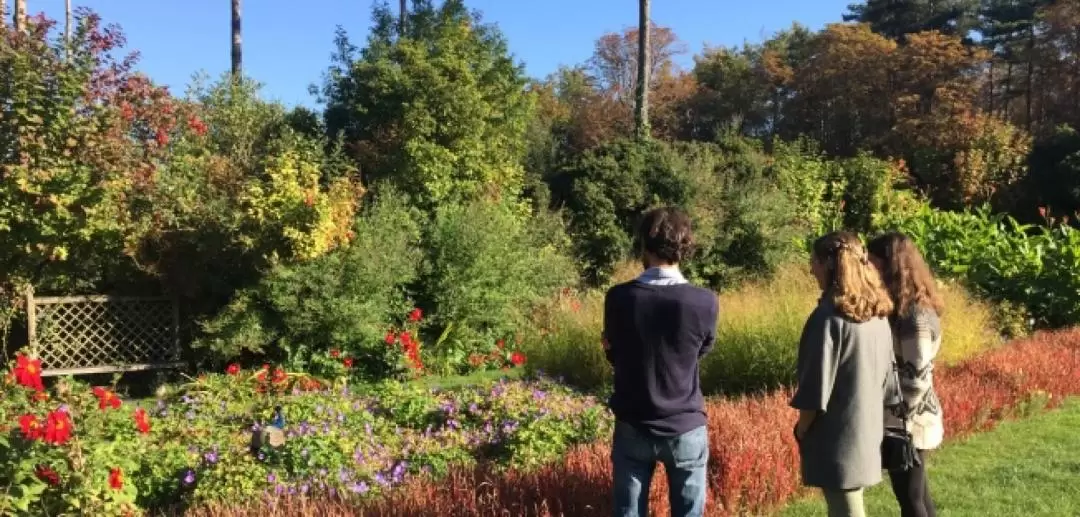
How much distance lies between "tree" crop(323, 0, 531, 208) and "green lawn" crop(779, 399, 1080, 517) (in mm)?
8281

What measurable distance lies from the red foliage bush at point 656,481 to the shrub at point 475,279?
16.3ft

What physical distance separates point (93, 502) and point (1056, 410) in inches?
256

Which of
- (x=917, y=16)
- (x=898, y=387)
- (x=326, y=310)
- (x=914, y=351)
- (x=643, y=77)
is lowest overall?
(x=326, y=310)

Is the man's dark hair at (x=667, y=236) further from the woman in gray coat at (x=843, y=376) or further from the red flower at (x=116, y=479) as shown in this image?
the red flower at (x=116, y=479)

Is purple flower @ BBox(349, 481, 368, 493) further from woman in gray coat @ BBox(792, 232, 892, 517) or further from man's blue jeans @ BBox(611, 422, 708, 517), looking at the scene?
woman in gray coat @ BBox(792, 232, 892, 517)

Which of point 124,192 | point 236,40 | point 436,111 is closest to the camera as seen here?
point 124,192

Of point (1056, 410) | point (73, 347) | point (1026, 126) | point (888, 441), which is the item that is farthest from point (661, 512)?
point (1026, 126)

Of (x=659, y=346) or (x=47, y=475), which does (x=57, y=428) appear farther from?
(x=659, y=346)

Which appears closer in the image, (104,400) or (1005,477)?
(104,400)

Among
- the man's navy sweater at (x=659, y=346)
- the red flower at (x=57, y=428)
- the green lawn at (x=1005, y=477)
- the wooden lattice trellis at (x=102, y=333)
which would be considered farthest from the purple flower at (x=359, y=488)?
the wooden lattice trellis at (x=102, y=333)

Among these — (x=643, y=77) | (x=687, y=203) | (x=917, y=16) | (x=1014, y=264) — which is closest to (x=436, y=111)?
(x=687, y=203)

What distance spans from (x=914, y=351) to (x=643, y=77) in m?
15.1

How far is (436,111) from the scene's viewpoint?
41.1ft

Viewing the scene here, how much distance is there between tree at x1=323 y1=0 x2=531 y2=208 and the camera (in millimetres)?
12164
